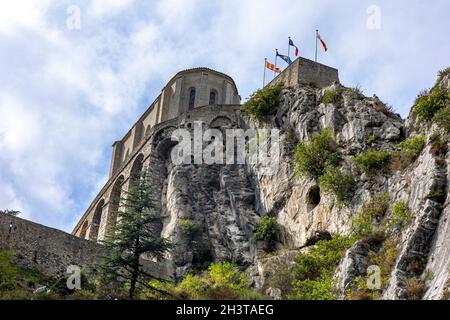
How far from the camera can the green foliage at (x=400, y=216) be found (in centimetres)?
2755

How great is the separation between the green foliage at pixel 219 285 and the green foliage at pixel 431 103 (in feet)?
34.6

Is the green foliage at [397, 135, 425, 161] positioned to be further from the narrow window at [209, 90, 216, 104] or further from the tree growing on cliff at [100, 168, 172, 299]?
the narrow window at [209, 90, 216, 104]

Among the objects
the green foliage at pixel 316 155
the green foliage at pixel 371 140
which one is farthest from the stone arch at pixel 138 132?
the green foliage at pixel 371 140

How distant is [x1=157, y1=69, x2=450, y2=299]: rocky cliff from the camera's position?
83.9ft

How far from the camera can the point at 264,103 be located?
43500 millimetres

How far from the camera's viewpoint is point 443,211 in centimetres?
2586

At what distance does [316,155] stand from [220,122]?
44.6 ft

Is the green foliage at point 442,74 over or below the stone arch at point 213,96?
below

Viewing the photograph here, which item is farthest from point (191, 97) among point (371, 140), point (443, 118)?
point (443, 118)

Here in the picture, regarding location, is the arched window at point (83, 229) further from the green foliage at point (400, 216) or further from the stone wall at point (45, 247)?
the green foliage at point (400, 216)

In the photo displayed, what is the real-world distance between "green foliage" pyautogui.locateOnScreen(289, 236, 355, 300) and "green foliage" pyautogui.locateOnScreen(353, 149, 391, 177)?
3.52 m

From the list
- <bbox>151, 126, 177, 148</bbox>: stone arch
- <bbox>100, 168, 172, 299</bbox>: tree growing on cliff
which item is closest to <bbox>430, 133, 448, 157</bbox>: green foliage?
<bbox>100, 168, 172, 299</bbox>: tree growing on cliff

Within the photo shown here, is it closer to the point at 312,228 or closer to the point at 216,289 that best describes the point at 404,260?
the point at 216,289
